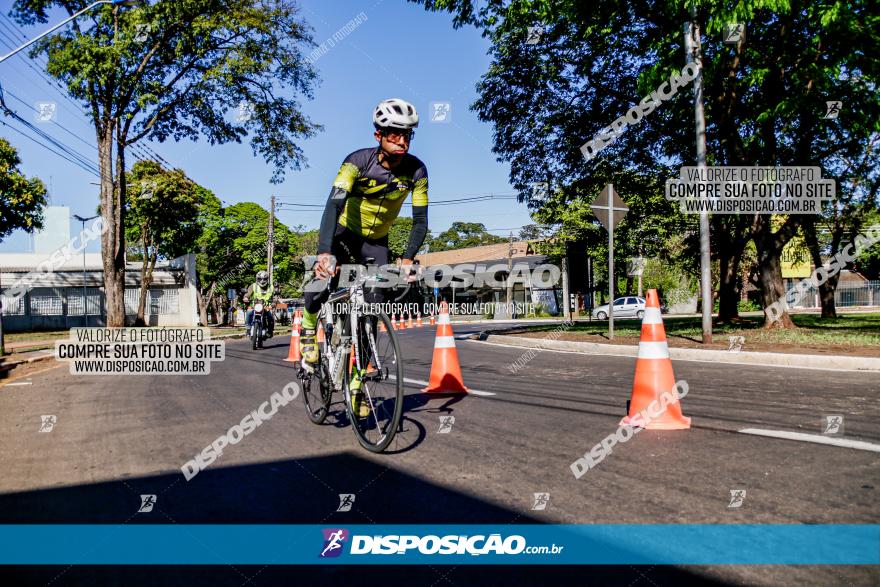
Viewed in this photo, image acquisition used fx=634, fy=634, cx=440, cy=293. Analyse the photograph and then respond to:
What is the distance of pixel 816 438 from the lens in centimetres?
399

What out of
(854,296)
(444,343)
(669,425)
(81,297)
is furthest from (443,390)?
(854,296)

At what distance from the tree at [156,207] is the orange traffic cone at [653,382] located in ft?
115

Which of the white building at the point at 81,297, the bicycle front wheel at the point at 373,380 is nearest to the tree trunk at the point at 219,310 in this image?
the white building at the point at 81,297

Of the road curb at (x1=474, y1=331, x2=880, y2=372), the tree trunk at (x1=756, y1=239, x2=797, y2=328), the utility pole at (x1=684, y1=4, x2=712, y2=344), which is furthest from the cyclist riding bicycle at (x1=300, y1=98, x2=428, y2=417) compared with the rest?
the tree trunk at (x1=756, y1=239, x2=797, y2=328)

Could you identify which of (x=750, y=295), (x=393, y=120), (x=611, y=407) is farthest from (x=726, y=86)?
(x=750, y=295)

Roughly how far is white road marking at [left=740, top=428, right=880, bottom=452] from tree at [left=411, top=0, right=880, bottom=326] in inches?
326

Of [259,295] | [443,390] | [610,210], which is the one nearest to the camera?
[443,390]

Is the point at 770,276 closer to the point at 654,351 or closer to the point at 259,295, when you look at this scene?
the point at 654,351

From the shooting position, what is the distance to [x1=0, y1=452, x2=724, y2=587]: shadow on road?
87.4 inches

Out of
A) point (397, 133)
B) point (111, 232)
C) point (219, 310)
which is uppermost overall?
point (111, 232)

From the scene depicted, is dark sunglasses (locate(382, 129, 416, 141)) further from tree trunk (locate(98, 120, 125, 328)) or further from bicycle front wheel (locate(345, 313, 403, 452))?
tree trunk (locate(98, 120, 125, 328))

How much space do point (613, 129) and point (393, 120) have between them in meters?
14.9

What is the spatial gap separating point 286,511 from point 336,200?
217 cm

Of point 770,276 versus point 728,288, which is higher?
point 770,276
